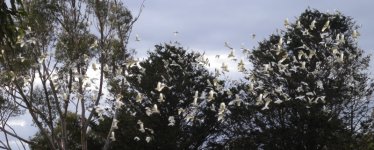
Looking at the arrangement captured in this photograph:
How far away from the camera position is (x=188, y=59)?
3778cm

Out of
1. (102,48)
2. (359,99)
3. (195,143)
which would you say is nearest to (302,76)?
(359,99)

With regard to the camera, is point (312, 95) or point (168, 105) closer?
point (312, 95)

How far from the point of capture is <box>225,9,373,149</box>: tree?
29.7 metres

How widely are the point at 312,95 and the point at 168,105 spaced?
912cm

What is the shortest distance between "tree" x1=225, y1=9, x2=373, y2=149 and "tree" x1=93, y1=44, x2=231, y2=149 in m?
3.20

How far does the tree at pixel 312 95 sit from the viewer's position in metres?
29.7

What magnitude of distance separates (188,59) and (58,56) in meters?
13.7

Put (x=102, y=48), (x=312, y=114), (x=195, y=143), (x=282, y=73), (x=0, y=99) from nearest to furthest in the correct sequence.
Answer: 1. (x=102, y=48)
2. (x=0, y=99)
3. (x=312, y=114)
4. (x=282, y=73)
5. (x=195, y=143)

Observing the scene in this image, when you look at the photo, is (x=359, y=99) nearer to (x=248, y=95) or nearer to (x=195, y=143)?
(x=248, y=95)

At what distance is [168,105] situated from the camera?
34.2 metres

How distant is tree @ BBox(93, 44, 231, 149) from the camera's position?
33.1 metres

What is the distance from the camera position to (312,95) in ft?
96.5

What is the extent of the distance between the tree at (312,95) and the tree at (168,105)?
10.5ft

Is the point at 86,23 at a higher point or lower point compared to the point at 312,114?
higher
